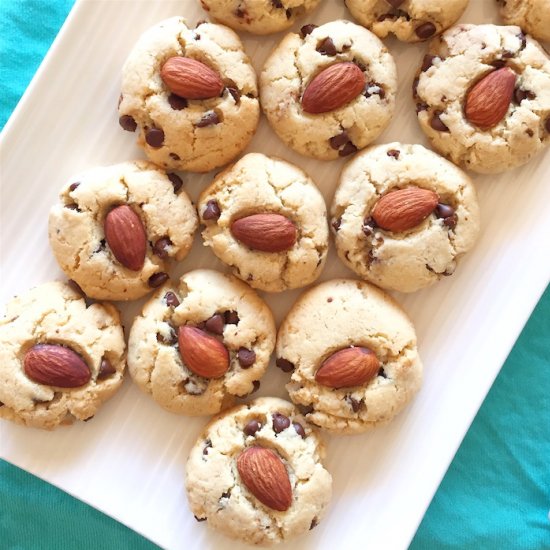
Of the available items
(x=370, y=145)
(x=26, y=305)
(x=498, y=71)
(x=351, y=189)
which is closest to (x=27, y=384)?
(x=26, y=305)

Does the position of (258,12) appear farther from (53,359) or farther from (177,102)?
(53,359)

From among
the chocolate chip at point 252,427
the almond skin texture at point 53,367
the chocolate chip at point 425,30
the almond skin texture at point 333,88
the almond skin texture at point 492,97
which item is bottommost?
the almond skin texture at point 53,367

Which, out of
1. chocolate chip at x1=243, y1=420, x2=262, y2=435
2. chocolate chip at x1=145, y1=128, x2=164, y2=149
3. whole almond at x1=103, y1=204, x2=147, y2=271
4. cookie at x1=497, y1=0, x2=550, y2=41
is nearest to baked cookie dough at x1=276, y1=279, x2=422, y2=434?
chocolate chip at x1=243, y1=420, x2=262, y2=435

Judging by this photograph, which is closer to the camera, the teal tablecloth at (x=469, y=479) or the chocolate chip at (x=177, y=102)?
the chocolate chip at (x=177, y=102)

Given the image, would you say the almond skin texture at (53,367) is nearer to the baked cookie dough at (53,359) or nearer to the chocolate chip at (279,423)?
the baked cookie dough at (53,359)

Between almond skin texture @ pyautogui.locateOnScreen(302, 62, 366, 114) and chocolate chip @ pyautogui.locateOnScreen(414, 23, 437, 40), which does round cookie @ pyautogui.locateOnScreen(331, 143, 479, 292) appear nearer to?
almond skin texture @ pyautogui.locateOnScreen(302, 62, 366, 114)

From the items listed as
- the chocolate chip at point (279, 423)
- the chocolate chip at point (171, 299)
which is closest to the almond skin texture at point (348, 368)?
the chocolate chip at point (279, 423)

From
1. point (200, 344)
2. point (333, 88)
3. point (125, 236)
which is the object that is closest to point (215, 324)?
point (200, 344)
